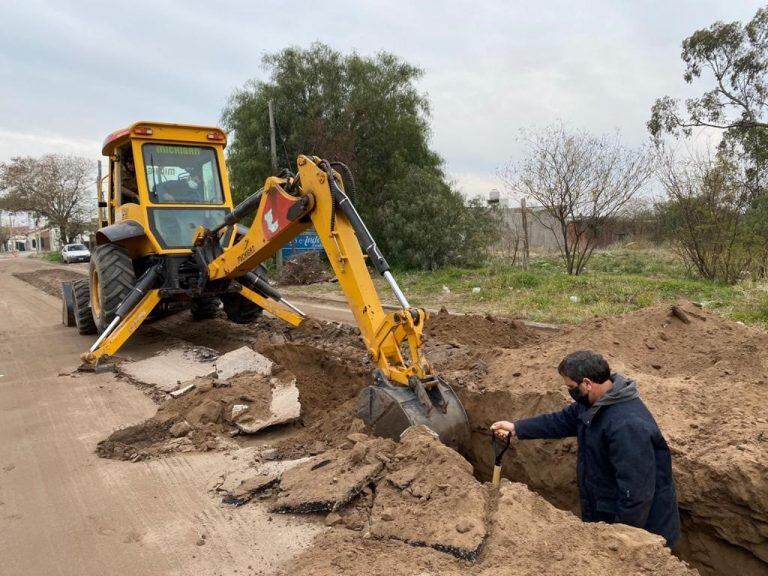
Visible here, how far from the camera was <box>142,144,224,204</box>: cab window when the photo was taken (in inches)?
321

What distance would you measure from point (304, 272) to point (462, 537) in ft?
53.5

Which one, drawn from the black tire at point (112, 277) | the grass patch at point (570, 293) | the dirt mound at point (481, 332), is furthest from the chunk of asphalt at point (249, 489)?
the grass patch at point (570, 293)

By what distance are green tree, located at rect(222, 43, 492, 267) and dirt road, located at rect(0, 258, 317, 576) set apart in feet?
56.3

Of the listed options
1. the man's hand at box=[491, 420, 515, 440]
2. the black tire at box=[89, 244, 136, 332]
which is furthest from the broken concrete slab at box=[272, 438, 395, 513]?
the black tire at box=[89, 244, 136, 332]

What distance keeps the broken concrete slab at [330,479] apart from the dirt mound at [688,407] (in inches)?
54.5

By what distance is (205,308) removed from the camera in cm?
994

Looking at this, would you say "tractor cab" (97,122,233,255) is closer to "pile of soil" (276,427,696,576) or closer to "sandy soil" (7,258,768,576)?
"sandy soil" (7,258,768,576)

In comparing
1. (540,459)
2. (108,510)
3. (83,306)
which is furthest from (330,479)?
(83,306)

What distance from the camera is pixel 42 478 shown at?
14.0ft

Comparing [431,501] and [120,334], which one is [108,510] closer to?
[431,501]

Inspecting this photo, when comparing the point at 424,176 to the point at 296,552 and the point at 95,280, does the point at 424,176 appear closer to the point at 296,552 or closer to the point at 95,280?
the point at 95,280

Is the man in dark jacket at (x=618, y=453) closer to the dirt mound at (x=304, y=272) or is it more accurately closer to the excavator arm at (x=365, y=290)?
the excavator arm at (x=365, y=290)

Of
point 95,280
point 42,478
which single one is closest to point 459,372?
point 42,478

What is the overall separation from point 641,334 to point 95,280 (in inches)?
304
